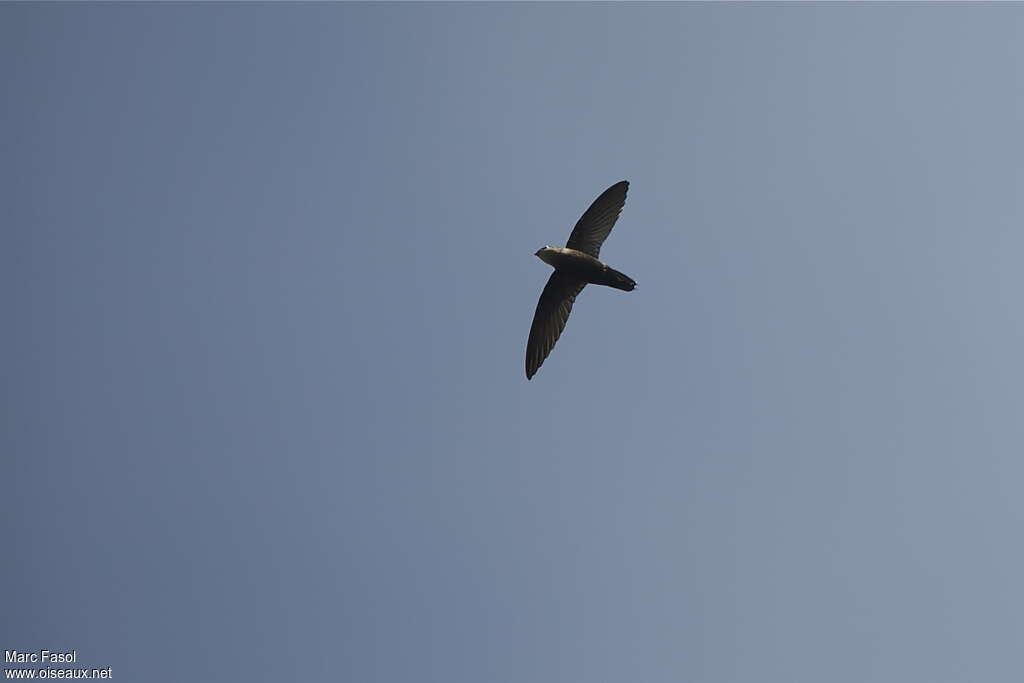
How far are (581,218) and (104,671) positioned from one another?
2541 centimetres

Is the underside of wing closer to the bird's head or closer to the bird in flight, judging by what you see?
the bird in flight

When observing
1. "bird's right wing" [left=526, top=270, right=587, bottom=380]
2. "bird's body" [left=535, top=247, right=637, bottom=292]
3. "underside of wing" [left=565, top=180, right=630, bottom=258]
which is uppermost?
"underside of wing" [left=565, top=180, right=630, bottom=258]

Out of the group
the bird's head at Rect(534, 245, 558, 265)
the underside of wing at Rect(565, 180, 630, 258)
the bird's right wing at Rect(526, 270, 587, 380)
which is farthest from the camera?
the bird's right wing at Rect(526, 270, 587, 380)

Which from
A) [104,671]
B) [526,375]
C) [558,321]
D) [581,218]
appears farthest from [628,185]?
[104,671]

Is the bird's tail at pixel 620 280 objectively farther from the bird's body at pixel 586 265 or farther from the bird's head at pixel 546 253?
the bird's head at pixel 546 253

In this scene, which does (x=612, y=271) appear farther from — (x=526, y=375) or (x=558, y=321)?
(x=526, y=375)

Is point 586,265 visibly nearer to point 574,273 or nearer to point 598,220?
point 574,273

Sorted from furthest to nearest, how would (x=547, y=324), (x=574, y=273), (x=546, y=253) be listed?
(x=547, y=324)
(x=574, y=273)
(x=546, y=253)

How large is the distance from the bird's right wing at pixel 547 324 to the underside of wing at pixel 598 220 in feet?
3.75

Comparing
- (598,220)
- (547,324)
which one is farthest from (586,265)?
(547,324)

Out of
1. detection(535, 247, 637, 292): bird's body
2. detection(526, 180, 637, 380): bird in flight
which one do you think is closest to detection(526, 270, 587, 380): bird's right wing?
detection(526, 180, 637, 380): bird in flight

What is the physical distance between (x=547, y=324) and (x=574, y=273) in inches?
64.5

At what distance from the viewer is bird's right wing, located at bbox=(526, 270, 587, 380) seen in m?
21.1

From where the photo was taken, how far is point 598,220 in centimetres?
2061
